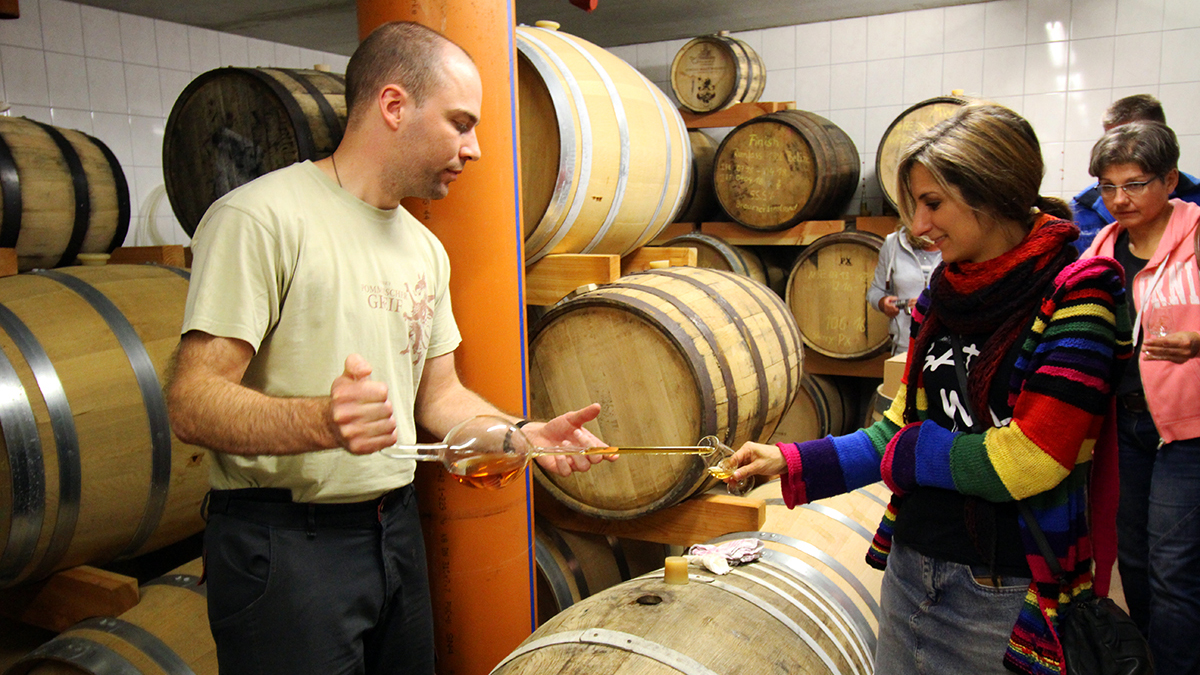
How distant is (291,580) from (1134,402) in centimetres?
265

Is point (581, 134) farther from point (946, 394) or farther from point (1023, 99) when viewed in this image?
point (1023, 99)

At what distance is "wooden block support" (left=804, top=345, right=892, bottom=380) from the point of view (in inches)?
206

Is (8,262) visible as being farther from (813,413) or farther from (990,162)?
(813,413)

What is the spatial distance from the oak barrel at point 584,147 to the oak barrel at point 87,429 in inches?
48.2

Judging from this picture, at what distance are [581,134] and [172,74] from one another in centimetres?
468

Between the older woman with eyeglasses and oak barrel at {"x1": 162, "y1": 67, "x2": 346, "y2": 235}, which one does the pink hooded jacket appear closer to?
the older woman with eyeglasses

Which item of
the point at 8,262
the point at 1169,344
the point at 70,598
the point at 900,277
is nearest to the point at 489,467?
the point at 70,598

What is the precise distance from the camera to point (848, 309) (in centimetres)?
523

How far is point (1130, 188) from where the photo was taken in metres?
2.61

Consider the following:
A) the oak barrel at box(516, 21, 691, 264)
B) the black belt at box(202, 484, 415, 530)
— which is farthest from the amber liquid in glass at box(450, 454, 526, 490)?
the oak barrel at box(516, 21, 691, 264)

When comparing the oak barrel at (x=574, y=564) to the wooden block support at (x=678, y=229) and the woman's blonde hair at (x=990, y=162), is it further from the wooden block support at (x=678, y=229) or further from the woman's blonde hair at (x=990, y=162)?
the wooden block support at (x=678, y=229)

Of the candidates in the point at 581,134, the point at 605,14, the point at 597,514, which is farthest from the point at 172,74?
the point at 597,514

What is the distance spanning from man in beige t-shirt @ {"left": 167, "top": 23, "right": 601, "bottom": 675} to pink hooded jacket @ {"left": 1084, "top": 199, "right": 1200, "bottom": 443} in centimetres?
185

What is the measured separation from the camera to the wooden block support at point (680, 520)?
2.49m
